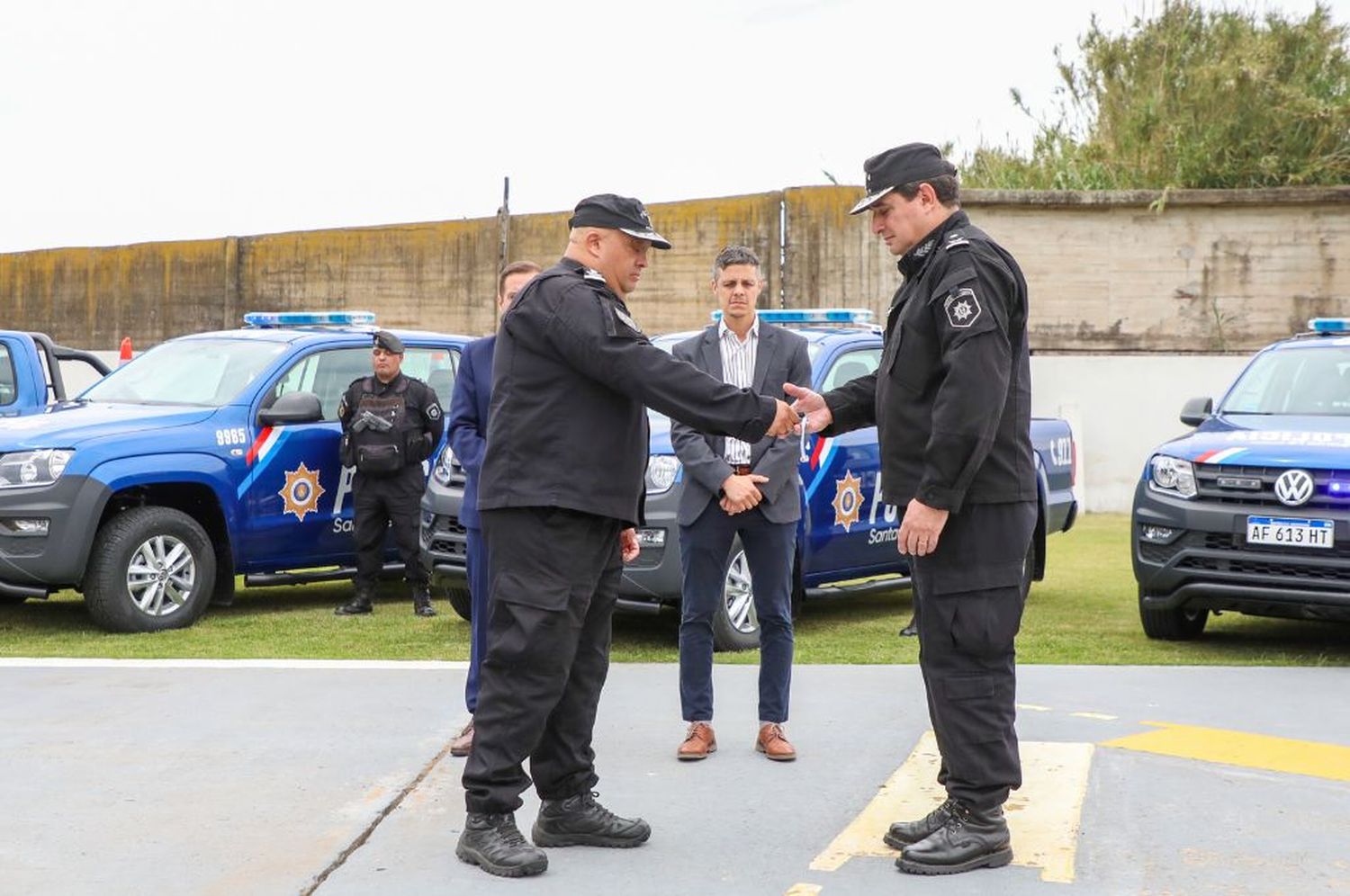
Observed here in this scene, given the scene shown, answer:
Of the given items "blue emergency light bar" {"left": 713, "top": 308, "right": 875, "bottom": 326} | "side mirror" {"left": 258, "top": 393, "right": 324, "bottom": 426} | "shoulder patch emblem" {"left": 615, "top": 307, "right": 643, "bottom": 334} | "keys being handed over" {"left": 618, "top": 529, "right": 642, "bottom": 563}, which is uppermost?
"blue emergency light bar" {"left": 713, "top": 308, "right": 875, "bottom": 326}

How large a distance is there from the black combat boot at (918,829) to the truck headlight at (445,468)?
5089mm

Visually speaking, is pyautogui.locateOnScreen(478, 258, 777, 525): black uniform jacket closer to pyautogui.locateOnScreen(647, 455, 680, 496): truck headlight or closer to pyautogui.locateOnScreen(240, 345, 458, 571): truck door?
pyautogui.locateOnScreen(647, 455, 680, 496): truck headlight

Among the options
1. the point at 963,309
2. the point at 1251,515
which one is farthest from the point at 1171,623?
the point at 963,309

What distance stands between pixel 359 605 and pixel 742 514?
194 inches

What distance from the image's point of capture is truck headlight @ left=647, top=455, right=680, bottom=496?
28.3 ft

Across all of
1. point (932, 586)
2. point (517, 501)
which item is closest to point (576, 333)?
point (517, 501)

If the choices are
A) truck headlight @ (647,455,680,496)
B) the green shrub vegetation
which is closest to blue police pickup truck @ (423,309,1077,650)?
truck headlight @ (647,455,680,496)

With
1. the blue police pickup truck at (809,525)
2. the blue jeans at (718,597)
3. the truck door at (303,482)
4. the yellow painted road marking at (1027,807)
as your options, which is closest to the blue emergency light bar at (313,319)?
the truck door at (303,482)

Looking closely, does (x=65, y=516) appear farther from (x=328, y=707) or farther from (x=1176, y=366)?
(x=1176, y=366)

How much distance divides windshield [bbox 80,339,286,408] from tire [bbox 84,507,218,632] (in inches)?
36.1

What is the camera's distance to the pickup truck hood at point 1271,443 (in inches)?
326

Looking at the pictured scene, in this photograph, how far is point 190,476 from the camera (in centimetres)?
967

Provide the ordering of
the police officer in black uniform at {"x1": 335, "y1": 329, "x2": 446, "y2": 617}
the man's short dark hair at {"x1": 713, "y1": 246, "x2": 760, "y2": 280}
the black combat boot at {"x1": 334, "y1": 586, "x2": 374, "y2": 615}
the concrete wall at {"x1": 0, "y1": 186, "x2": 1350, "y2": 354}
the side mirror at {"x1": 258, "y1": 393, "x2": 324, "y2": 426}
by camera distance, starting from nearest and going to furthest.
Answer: the man's short dark hair at {"x1": 713, "y1": 246, "x2": 760, "y2": 280} → the side mirror at {"x1": 258, "y1": 393, "x2": 324, "y2": 426} → the police officer in black uniform at {"x1": 335, "y1": 329, "x2": 446, "y2": 617} → the black combat boot at {"x1": 334, "y1": 586, "x2": 374, "y2": 615} → the concrete wall at {"x1": 0, "y1": 186, "x2": 1350, "y2": 354}

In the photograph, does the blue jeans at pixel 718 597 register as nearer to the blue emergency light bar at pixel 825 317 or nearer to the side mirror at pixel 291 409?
the blue emergency light bar at pixel 825 317
